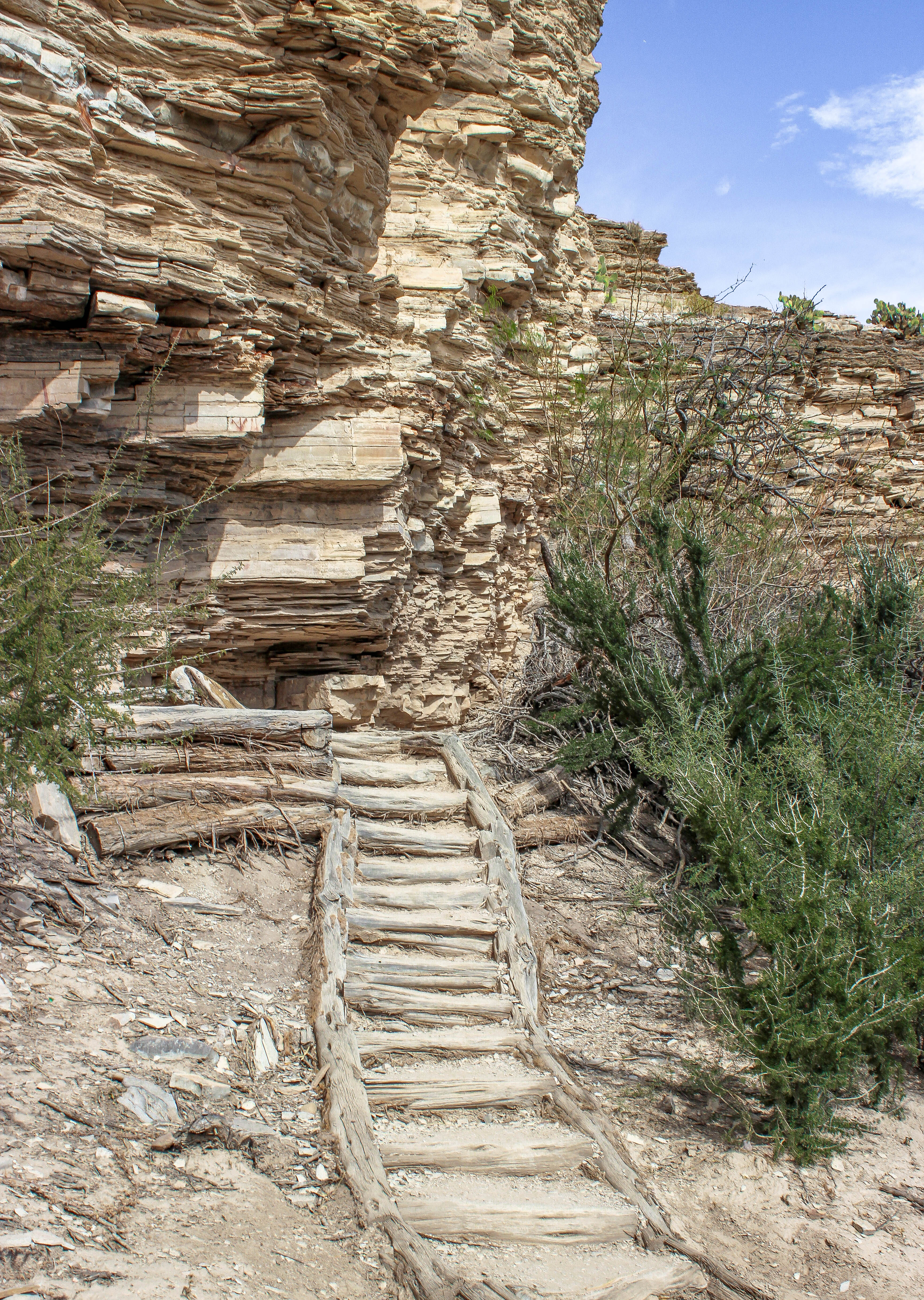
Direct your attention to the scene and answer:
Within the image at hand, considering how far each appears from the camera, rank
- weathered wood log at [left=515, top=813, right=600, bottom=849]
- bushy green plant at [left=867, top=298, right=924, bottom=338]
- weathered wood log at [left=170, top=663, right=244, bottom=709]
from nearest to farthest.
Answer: weathered wood log at [left=515, top=813, right=600, bottom=849], weathered wood log at [left=170, top=663, right=244, bottom=709], bushy green plant at [left=867, top=298, right=924, bottom=338]

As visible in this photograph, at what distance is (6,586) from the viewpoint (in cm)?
364

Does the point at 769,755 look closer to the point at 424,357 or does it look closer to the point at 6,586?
the point at 6,586

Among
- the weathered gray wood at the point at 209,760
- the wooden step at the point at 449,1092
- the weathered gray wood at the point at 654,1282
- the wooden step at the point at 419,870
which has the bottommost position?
the wooden step at the point at 449,1092

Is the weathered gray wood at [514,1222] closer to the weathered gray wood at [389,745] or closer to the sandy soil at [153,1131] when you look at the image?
the sandy soil at [153,1131]

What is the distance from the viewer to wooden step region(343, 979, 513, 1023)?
4.07 meters

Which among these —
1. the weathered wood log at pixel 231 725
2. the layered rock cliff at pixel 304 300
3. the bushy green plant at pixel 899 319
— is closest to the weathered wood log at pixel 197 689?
the layered rock cliff at pixel 304 300

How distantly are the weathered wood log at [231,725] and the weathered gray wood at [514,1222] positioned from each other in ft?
9.60

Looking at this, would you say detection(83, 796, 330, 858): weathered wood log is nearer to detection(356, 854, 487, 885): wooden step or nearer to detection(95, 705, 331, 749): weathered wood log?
detection(95, 705, 331, 749): weathered wood log

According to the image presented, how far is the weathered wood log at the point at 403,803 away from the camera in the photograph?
18.4 ft

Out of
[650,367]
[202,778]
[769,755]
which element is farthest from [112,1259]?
[650,367]

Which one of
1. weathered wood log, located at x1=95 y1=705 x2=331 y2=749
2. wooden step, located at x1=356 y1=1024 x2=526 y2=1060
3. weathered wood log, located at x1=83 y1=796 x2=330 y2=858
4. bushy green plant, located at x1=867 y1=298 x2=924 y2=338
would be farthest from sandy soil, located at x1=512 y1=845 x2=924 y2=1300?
bushy green plant, located at x1=867 y1=298 x2=924 y2=338

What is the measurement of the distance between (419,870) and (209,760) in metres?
1.44

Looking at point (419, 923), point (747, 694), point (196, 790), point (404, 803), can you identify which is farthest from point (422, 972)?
point (747, 694)

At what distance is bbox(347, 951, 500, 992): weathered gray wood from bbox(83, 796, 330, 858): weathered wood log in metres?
1.05
